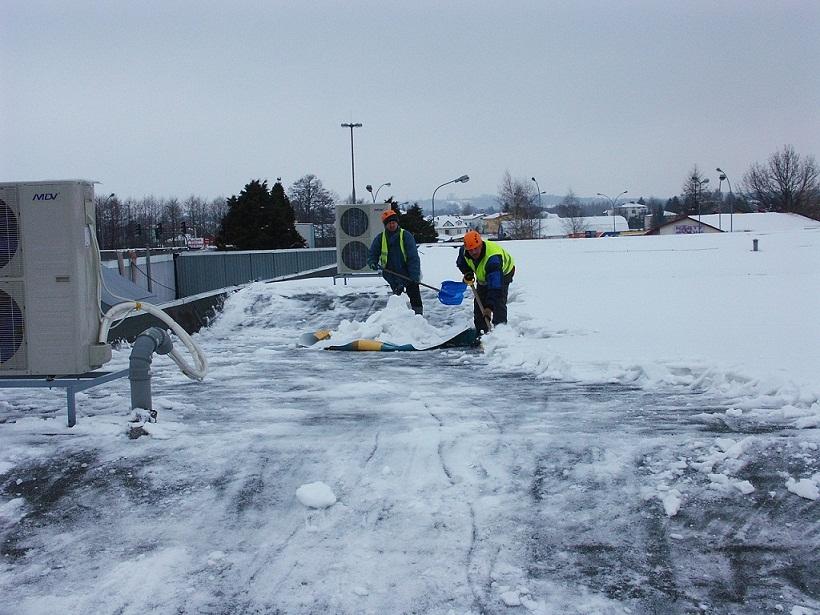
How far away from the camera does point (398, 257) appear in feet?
41.2

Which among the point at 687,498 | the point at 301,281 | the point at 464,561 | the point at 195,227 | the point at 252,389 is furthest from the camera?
the point at 195,227

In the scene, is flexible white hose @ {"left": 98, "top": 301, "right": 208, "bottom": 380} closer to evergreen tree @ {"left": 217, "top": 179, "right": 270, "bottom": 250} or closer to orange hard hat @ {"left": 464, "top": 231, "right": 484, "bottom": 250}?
orange hard hat @ {"left": 464, "top": 231, "right": 484, "bottom": 250}

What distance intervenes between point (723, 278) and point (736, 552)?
14.8 meters

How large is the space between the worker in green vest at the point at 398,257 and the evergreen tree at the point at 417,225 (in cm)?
4343

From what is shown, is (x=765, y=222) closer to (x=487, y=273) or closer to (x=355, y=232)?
(x=355, y=232)

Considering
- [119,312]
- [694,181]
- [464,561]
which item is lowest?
[464,561]

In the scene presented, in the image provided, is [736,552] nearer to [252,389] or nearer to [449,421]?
[449,421]

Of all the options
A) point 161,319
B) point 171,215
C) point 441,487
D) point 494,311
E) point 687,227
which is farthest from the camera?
point 171,215

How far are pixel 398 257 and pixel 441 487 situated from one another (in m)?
7.97

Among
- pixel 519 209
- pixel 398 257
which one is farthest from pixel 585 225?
pixel 398 257

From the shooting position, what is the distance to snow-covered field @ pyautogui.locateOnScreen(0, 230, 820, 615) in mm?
3721

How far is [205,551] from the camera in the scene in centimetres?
413

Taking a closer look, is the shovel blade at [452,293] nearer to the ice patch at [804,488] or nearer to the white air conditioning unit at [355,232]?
the white air conditioning unit at [355,232]

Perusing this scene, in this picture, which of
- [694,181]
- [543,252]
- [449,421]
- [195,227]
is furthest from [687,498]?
[694,181]
